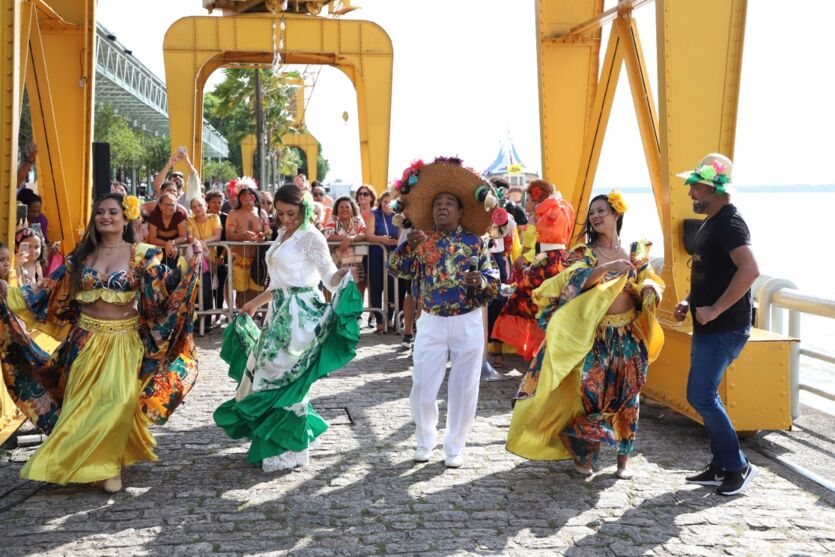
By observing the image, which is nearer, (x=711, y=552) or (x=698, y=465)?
(x=711, y=552)

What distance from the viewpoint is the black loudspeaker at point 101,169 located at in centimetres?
812

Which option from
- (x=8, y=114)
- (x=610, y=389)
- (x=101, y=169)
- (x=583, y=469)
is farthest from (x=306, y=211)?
(x=101, y=169)

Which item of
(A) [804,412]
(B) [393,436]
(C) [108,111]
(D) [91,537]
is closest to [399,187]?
(B) [393,436]

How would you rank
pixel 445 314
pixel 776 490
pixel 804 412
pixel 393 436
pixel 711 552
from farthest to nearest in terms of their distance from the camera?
pixel 804 412
pixel 393 436
pixel 445 314
pixel 776 490
pixel 711 552

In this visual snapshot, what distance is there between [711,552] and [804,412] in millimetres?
3710

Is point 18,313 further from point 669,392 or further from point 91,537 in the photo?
point 669,392

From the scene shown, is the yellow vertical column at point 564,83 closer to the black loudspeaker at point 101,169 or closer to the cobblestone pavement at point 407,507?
the cobblestone pavement at point 407,507

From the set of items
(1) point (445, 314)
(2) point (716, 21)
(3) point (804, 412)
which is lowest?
(3) point (804, 412)

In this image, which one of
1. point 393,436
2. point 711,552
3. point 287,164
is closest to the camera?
point 711,552

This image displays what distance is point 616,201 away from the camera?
575cm

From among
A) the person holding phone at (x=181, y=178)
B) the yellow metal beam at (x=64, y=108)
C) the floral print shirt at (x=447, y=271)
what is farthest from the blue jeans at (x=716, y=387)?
the person holding phone at (x=181, y=178)

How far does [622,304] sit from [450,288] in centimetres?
107

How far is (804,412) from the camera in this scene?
775 cm

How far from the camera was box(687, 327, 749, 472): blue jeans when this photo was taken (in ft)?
17.7
